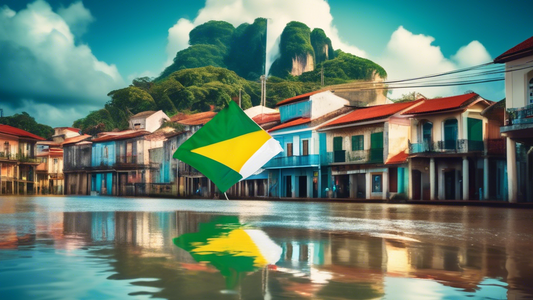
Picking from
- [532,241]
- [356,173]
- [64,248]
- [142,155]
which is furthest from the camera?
[142,155]

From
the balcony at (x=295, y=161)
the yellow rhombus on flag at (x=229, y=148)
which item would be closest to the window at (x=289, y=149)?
the balcony at (x=295, y=161)

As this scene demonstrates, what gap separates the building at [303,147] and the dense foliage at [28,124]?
191 feet

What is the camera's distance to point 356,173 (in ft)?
143

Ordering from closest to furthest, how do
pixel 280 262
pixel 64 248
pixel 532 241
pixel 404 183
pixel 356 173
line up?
pixel 280 262, pixel 64 248, pixel 532 241, pixel 404 183, pixel 356 173

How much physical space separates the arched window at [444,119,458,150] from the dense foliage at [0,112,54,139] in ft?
246

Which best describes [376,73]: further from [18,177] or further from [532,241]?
[532,241]

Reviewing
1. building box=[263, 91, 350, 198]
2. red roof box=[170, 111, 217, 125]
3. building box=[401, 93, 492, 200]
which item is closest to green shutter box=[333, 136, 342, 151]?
building box=[263, 91, 350, 198]

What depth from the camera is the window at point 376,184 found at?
41.7 metres

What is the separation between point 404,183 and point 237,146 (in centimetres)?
3303

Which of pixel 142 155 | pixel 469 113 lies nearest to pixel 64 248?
pixel 469 113

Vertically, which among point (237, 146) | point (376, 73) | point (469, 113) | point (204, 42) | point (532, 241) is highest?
point (204, 42)

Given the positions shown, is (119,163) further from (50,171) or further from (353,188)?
(353,188)

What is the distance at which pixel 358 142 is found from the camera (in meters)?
43.5

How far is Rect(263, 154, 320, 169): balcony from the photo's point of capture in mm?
47094
